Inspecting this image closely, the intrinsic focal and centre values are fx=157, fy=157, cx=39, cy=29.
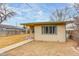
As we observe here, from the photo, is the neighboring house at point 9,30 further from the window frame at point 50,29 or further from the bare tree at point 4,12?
the window frame at point 50,29

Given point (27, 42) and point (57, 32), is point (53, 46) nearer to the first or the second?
point (57, 32)

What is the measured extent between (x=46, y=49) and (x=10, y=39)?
0.61 meters

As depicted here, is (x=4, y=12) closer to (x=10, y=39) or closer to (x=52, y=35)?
(x=10, y=39)

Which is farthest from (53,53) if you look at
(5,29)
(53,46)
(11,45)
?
(5,29)

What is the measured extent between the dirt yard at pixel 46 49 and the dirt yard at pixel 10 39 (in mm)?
134

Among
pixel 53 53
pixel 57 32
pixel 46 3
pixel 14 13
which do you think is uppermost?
pixel 46 3

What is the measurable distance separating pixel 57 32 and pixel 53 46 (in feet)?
0.80

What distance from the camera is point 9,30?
257 cm

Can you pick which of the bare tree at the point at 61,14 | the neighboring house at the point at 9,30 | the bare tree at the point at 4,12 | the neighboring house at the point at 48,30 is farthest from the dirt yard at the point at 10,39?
the bare tree at the point at 61,14

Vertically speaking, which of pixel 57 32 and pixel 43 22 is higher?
pixel 43 22

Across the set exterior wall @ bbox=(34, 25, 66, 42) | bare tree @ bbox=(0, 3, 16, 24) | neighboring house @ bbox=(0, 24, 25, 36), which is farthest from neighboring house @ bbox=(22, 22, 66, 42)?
bare tree @ bbox=(0, 3, 16, 24)

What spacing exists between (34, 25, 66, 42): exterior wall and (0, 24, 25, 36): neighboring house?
244 mm

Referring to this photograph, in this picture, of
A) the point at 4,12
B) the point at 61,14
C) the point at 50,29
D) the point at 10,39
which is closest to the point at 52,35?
the point at 50,29

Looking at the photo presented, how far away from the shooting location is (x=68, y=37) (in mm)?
2539
